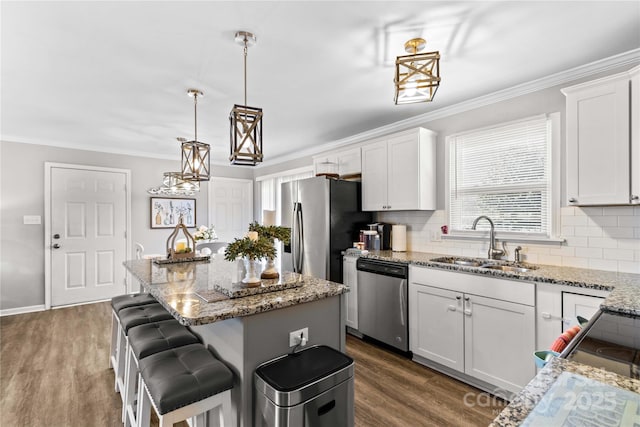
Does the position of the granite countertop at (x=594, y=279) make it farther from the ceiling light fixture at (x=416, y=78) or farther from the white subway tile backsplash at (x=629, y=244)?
the ceiling light fixture at (x=416, y=78)

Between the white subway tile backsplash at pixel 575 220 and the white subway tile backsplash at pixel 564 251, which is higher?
the white subway tile backsplash at pixel 575 220

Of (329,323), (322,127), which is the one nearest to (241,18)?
(329,323)

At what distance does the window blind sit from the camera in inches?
104

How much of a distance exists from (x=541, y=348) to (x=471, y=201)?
145cm

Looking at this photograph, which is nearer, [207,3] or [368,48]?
[207,3]

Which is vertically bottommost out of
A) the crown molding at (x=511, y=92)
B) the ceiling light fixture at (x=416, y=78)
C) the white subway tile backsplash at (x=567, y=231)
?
the white subway tile backsplash at (x=567, y=231)

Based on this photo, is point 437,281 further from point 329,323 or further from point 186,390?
point 186,390

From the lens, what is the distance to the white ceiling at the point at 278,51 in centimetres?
177

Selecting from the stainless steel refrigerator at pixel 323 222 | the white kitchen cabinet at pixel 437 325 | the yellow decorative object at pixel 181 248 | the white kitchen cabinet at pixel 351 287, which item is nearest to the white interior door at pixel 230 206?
the stainless steel refrigerator at pixel 323 222

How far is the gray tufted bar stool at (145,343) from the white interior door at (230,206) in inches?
168

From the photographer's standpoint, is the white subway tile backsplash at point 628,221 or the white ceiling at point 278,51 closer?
the white ceiling at point 278,51

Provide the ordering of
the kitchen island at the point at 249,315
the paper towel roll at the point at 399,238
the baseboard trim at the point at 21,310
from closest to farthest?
the kitchen island at the point at 249,315, the paper towel roll at the point at 399,238, the baseboard trim at the point at 21,310

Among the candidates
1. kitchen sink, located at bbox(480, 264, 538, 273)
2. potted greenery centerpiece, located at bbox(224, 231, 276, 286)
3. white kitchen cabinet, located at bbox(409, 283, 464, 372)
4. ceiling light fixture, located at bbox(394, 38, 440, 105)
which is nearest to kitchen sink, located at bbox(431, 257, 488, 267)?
kitchen sink, located at bbox(480, 264, 538, 273)

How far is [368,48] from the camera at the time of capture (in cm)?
214
